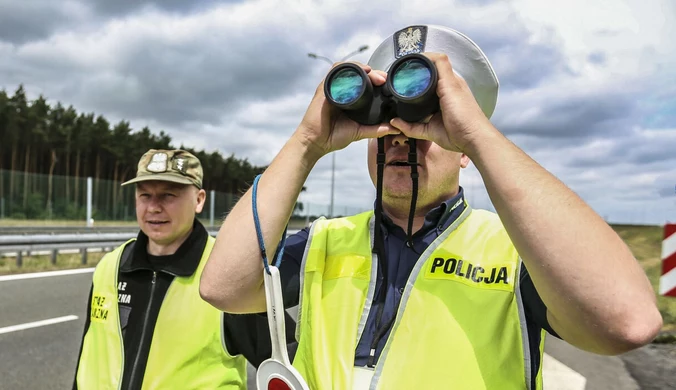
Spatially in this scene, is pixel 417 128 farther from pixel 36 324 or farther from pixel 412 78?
pixel 36 324

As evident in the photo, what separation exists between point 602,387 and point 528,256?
162 inches

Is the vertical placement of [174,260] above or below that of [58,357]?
above

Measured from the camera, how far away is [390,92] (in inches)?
49.1

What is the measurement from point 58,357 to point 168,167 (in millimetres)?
3466

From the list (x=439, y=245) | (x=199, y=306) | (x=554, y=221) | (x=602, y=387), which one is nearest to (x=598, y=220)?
(x=554, y=221)

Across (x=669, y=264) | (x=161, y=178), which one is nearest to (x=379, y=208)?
(x=161, y=178)

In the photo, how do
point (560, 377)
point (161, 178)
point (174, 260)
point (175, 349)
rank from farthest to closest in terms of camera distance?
point (560, 377), point (161, 178), point (174, 260), point (175, 349)

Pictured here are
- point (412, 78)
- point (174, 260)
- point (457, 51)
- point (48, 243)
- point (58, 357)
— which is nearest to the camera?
point (412, 78)

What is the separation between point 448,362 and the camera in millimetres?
1217

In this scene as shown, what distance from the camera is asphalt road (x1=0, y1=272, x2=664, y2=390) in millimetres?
4492

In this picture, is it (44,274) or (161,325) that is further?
(44,274)

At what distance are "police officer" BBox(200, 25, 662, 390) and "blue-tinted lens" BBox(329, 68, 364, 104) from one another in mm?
56

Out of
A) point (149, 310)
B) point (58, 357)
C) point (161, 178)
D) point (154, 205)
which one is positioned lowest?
point (58, 357)

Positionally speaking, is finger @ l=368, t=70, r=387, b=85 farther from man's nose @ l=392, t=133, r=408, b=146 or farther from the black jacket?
the black jacket
